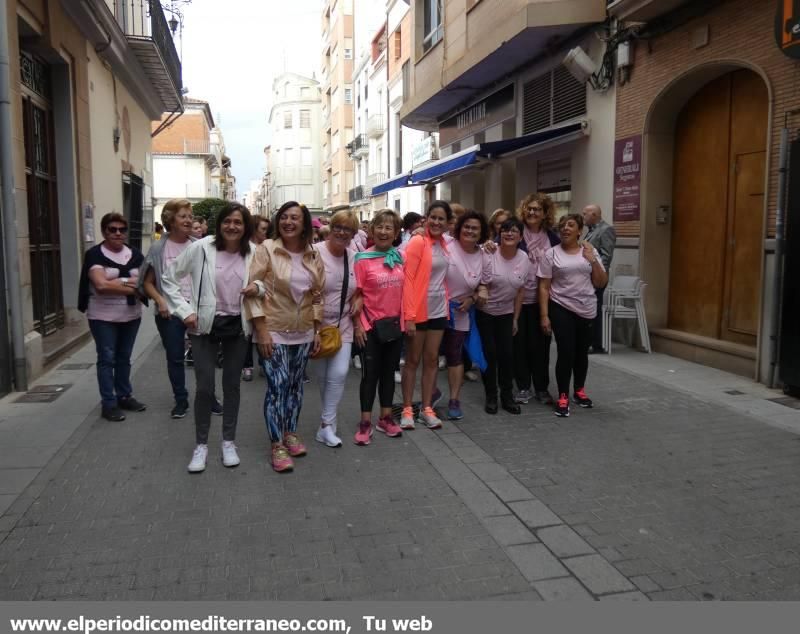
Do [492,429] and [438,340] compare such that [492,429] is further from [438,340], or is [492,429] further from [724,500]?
[724,500]

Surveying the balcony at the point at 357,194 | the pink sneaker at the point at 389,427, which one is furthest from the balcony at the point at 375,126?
the pink sneaker at the point at 389,427

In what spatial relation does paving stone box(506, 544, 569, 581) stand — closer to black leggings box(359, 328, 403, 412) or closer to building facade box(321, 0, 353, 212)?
black leggings box(359, 328, 403, 412)

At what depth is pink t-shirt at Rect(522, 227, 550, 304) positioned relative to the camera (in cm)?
669

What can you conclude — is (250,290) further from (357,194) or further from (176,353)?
(357,194)

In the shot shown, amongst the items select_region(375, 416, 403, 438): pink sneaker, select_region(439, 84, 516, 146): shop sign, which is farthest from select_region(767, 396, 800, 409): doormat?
select_region(439, 84, 516, 146): shop sign

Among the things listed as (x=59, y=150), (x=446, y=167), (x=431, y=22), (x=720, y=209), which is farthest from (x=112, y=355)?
(x=431, y=22)

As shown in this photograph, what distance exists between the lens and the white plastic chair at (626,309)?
9.51 metres

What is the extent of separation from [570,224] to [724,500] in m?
2.82

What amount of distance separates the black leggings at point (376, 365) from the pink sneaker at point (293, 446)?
2.00ft

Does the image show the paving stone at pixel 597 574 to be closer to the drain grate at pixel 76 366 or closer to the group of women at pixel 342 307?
the group of women at pixel 342 307

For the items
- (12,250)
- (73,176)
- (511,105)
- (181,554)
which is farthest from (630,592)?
(511,105)

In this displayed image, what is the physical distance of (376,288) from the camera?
5.58 meters

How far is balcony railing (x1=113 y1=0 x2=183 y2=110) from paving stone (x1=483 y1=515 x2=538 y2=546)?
1304 cm

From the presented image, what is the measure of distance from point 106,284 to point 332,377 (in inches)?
87.4
